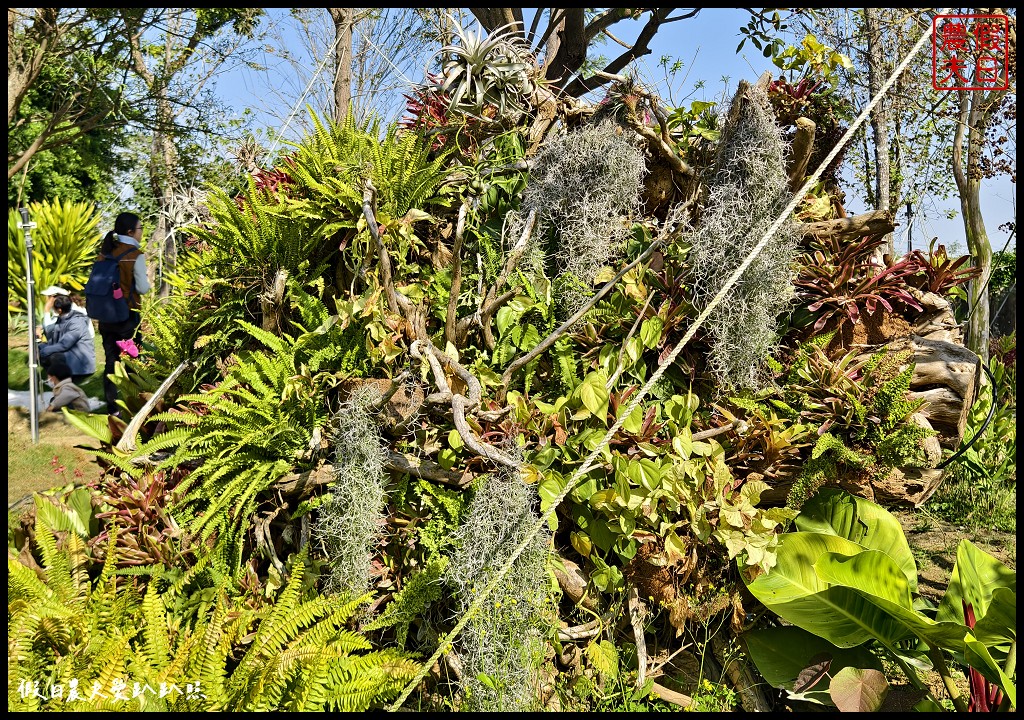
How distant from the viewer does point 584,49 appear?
14.0 feet

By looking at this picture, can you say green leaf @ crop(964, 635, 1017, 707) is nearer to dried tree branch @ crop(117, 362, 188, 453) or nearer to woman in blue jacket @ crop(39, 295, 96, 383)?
dried tree branch @ crop(117, 362, 188, 453)

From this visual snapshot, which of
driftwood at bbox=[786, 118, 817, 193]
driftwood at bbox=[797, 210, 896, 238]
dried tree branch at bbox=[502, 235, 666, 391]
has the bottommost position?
dried tree branch at bbox=[502, 235, 666, 391]

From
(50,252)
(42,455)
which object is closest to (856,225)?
(42,455)

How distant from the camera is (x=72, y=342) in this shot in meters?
8.43

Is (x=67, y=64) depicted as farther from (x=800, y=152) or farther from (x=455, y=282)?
(x=800, y=152)

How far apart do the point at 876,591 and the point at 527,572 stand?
1.50 metres

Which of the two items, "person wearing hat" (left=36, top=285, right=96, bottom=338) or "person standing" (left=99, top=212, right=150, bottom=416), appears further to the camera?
"person wearing hat" (left=36, top=285, right=96, bottom=338)

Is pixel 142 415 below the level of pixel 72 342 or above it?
above

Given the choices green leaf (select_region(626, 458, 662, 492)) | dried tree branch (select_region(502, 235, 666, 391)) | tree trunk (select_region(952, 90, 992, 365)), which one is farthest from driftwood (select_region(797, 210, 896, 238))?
tree trunk (select_region(952, 90, 992, 365))

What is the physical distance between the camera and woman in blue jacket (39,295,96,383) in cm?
836

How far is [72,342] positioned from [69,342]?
0.11 ft

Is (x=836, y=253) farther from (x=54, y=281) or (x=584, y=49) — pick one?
(x=54, y=281)

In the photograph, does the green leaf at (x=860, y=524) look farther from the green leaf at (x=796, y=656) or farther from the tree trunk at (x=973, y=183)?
the tree trunk at (x=973, y=183)

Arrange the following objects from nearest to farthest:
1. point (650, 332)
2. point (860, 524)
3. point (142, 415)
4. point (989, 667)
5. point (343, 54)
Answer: point (989, 667) → point (650, 332) → point (860, 524) → point (142, 415) → point (343, 54)
